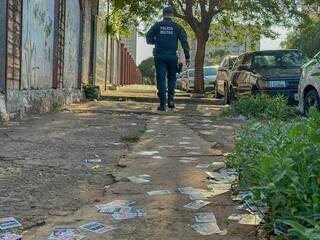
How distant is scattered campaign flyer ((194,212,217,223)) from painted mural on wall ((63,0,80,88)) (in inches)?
377

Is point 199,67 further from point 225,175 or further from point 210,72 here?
point 225,175

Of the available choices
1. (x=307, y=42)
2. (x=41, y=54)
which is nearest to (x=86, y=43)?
(x=41, y=54)

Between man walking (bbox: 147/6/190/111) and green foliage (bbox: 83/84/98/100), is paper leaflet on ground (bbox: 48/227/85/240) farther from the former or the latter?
A: green foliage (bbox: 83/84/98/100)

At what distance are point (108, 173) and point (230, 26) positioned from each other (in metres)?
21.5

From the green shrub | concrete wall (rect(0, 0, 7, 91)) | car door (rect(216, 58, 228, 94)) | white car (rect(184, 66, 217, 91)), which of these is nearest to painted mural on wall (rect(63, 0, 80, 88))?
car door (rect(216, 58, 228, 94))

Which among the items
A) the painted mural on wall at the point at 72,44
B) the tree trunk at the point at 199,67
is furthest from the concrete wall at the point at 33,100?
the tree trunk at the point at 199,67

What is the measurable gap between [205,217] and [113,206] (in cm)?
59

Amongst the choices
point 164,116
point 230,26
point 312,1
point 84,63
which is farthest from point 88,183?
point 230,26

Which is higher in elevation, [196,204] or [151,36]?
[151,36]

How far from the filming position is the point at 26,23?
856cm

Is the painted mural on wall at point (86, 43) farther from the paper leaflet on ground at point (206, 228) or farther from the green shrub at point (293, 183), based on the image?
→ the green shrub at point (293, 183)

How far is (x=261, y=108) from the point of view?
9.91 m

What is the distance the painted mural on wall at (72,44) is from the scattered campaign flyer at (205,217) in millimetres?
9564

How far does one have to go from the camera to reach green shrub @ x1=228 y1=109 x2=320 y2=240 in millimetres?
2295
